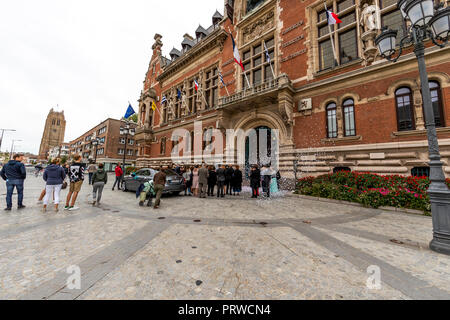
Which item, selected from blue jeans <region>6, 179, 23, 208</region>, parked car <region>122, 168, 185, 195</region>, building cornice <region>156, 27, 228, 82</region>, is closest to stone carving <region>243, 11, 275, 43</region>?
building cornice <region>156, 27, 228, 82</region>

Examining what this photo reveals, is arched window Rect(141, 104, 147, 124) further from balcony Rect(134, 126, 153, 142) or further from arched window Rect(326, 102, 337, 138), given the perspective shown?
arched window Rect(326, 102, 337, 138)

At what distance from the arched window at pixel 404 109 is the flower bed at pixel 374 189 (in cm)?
305

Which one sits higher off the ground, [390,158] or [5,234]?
[390,158]

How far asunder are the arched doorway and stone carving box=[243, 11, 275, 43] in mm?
8678

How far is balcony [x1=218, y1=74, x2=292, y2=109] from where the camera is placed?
39.0 ft

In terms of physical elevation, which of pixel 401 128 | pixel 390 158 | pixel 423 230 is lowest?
pixel 423 230

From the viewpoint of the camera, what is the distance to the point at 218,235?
4035mm

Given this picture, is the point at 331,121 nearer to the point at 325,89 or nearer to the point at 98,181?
the point at 325,89

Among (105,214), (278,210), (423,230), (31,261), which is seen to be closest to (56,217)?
(105,214)

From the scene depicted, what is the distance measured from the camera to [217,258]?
2.97m

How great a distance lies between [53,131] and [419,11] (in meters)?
126

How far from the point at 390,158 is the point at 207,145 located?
13746 millimetres

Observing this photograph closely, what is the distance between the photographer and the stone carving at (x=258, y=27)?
15.0m
